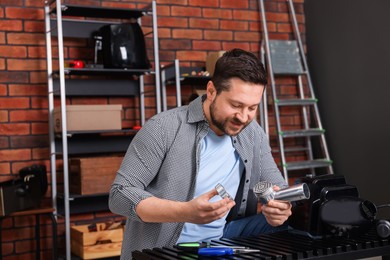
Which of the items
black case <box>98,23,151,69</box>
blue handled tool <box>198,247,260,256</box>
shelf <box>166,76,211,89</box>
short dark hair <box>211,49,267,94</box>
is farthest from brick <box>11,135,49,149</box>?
blue handled tool <box>198,247,260,256</box>

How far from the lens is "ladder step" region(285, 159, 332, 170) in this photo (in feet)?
14.8

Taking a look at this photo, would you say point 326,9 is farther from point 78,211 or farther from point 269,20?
point 78,211

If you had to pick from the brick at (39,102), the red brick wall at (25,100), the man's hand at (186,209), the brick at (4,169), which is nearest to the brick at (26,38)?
the red brick wall at (25,100)

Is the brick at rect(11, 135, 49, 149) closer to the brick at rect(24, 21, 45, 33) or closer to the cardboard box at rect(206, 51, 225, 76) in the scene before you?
the brick at rect(24, 21, 45, 33)

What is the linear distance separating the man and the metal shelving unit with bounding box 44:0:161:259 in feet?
5.19

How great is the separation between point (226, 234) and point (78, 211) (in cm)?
189

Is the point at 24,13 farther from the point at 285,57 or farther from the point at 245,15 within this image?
the point at 285,57

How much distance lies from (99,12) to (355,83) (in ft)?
6.18

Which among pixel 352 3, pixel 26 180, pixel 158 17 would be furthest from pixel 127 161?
pixel 352 3

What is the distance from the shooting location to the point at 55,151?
3963mm

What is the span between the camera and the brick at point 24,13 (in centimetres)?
394

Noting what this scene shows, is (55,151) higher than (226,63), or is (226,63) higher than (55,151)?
(226,63)

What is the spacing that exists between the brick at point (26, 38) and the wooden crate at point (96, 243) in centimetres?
123

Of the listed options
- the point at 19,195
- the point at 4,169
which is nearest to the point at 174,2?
the point at 4,169
